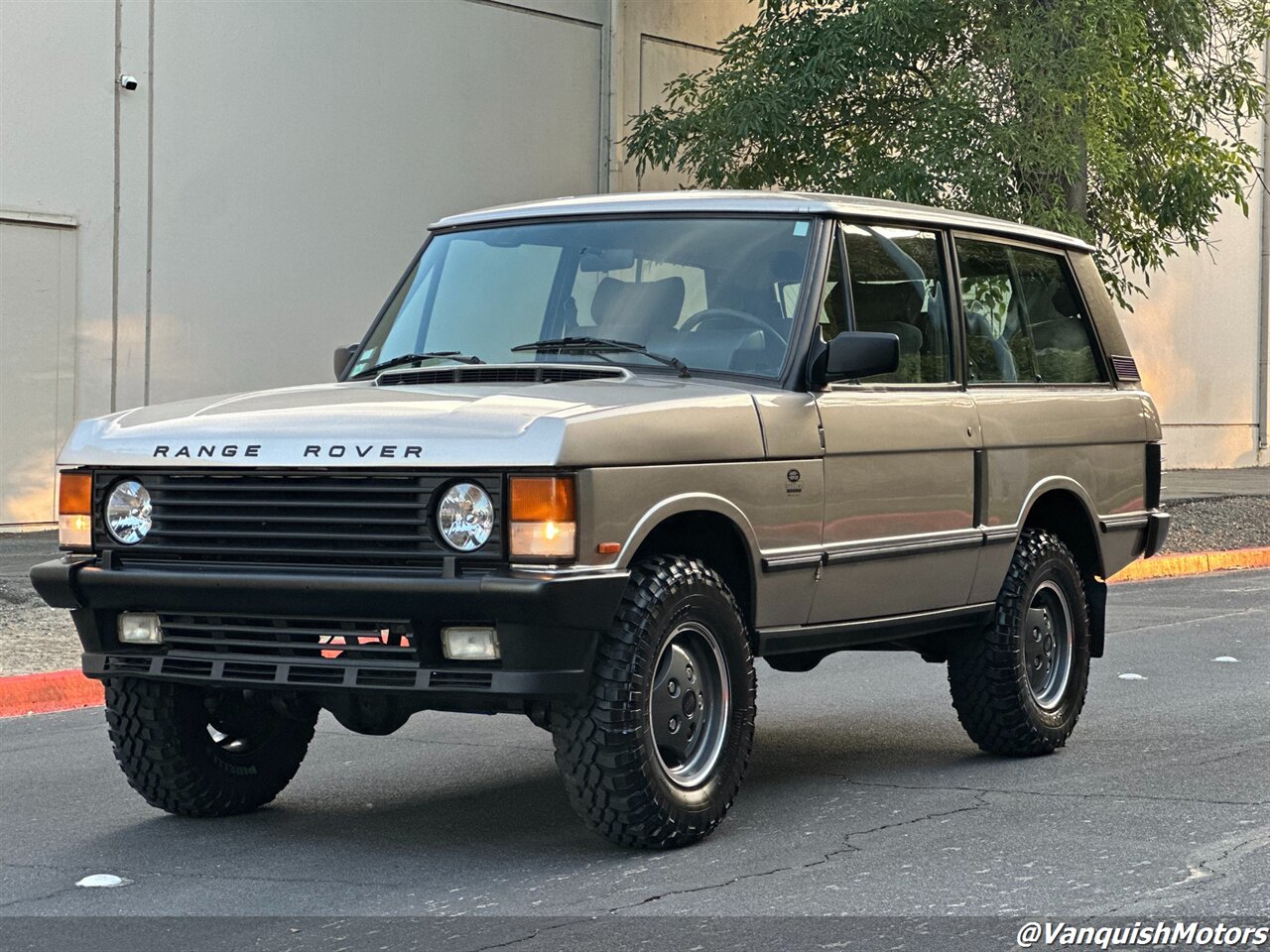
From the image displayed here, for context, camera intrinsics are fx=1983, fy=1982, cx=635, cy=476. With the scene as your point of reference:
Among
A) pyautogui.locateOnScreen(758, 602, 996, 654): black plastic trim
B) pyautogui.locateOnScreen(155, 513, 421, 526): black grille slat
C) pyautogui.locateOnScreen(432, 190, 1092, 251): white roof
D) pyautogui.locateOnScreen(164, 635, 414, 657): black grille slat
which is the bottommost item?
pyautogui.locateOnScreen(758, 602, 996, 654): black plastic trim

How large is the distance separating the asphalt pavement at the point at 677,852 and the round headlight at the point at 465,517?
95 centimetres

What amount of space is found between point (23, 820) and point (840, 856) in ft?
8.83

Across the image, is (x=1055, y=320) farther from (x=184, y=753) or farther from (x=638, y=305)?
(x=184, y=753)

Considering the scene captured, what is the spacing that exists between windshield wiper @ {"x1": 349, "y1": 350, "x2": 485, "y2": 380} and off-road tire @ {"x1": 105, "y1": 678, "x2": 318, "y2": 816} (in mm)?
1239

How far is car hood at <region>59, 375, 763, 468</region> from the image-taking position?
5.38 meters

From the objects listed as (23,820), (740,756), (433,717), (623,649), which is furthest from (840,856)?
(433,717)

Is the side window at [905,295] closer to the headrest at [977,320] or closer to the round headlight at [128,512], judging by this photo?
the headrest at [977,320]

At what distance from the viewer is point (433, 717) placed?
28.6 feet

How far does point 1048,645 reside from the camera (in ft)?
25.6

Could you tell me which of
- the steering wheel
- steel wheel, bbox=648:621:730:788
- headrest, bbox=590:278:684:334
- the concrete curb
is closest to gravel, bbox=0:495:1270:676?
the concrete curb

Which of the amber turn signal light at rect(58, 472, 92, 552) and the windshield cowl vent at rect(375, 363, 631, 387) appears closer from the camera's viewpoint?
the amber turn signal light at rect(58, 472, 92, 552)

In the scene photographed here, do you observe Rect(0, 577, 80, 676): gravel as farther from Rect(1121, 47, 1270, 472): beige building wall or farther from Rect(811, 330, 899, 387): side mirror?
Rect(1121, 47, 1270, 472): beige building wall

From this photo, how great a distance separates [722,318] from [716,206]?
477 millimetres

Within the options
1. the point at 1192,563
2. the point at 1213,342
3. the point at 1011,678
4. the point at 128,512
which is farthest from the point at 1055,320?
the point at 1213,342
